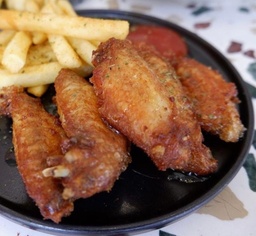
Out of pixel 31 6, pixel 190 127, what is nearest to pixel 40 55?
pixel 31 6

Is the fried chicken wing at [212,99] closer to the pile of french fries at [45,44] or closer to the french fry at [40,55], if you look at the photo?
the pile of french fries at [45,44]

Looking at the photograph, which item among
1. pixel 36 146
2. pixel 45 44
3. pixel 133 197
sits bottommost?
pixel 133 197

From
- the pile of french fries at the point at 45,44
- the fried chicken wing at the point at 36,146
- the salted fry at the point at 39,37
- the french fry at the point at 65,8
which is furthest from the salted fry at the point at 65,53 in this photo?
the french fry at the point at 65,8

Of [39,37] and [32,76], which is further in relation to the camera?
[39,37]

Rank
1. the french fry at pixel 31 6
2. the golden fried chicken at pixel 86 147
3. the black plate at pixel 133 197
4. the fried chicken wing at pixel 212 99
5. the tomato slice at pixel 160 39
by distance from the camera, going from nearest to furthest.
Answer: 1. the golden fried chicken at pixel 86 147
2. the black plate at pixel 133 197
3. the fried chicken wing at pixel 212 99
4. the french fry at pixel 31 6
5. the tomato slice at pixel 160 39

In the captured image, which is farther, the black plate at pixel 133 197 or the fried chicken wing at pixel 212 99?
the fried chicken wing at pixel 212 99

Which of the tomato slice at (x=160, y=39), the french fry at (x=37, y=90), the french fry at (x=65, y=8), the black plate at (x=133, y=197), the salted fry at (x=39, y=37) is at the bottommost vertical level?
the black plate at (x=133, y=197)

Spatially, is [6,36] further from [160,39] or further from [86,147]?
[86,147]

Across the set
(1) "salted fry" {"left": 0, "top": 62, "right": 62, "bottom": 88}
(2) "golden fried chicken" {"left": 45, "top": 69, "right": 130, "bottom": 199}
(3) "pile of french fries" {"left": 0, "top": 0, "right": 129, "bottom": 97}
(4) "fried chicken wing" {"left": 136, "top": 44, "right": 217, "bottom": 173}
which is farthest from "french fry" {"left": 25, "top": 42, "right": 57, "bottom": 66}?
(4) "fried chicken wing" {"left": 136, "top": 44, "right": 217, "bottom": 173}
